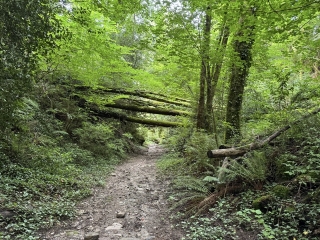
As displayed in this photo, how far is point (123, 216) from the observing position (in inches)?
191

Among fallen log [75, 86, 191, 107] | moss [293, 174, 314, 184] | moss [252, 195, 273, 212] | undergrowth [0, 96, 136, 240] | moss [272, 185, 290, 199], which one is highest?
fallen log [75, 86, 191, 107]

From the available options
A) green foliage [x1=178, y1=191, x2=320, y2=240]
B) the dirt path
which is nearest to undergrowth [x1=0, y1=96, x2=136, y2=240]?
the dirt path

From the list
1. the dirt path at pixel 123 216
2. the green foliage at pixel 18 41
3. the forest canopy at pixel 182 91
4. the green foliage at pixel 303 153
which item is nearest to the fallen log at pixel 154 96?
the forest canopy at pixel 182 91

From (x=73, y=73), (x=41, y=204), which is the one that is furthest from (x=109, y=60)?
(x=41, y=204)

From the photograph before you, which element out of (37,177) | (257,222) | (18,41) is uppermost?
(18,41)

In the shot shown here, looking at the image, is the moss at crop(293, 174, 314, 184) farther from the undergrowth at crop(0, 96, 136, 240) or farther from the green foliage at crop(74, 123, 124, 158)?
the green foliage at crop(74, 123, 124, 158)

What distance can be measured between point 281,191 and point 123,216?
2984 mm

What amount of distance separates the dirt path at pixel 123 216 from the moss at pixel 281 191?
1.78m

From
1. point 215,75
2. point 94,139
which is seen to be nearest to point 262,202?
point 215,75

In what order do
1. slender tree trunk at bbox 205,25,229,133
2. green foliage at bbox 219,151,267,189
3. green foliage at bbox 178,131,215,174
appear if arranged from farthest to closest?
1. green foliage at bbox 178,131,215,174
2. slender tree trunk at bbox 205,25,229,133
3. green foliage at bbox 219,151,267,189

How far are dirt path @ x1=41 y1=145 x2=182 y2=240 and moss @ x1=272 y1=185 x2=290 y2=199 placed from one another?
1.78 m

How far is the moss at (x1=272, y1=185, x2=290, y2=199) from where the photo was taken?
13.3ft

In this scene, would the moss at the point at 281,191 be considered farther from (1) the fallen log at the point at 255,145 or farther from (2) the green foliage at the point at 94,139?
(2) the green foliage at the point at 94,139

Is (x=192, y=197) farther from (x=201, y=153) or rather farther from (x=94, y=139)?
(x=94, y=139)
